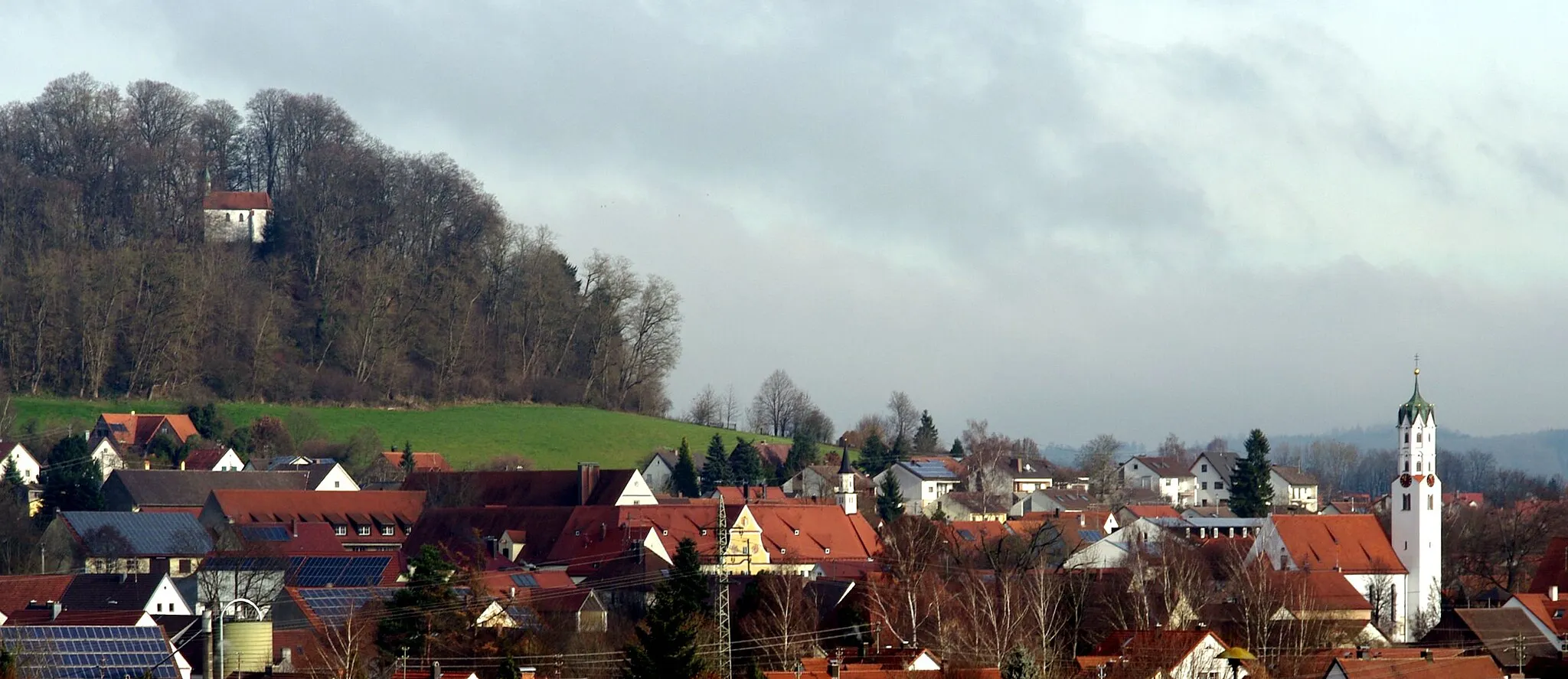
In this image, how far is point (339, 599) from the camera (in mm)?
59719

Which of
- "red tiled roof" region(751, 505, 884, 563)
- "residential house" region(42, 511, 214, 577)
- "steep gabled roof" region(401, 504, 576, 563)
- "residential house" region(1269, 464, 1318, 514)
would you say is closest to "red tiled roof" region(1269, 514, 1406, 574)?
"red tiled roof" region(751, 505, 884, 563)

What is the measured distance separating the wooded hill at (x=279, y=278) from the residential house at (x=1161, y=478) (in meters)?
29.0

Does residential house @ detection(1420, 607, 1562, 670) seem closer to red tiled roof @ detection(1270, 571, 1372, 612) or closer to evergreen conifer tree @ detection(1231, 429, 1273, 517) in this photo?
red tiled roof @ detection(1270, 571, 1372, 612)

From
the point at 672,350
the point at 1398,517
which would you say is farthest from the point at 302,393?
the point at 1398,517

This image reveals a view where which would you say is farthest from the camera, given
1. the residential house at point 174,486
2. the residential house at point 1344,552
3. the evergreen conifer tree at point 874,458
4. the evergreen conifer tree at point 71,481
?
the evergreen conifer tree at point 874,458

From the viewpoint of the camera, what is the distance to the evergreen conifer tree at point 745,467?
11025cm

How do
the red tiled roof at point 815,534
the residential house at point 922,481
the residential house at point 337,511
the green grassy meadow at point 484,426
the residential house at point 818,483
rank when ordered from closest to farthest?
the red tiled roof at point 815,534, the residential house at point 337,511, the green grassy meadow at point 484,426, the residential house at point 818,483, the residential house at point 922,481

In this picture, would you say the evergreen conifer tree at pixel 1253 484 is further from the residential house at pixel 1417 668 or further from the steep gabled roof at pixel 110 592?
the steep gabled roof at pixel 110 592

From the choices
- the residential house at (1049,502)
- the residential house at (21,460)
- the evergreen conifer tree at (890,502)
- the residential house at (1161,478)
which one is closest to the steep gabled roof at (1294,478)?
the residential house at (1161,478)

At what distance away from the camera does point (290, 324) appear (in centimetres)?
11994

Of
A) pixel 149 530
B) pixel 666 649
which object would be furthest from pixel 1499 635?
pixel 149 530

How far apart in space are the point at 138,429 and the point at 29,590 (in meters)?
45.9

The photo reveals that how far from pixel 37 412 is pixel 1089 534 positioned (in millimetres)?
50560

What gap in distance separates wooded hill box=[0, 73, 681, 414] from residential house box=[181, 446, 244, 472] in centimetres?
1051
